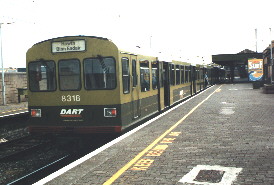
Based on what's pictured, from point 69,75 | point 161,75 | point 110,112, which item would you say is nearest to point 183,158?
point 110,112

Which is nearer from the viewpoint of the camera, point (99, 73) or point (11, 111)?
point (99, 73)

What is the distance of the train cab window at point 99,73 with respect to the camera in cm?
920

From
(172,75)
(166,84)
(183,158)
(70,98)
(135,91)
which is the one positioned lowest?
(183,158)

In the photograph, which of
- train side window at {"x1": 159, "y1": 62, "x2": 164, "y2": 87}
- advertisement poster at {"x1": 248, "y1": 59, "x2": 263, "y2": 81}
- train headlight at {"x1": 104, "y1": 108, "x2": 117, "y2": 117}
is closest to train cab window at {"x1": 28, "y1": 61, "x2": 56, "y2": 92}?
train headlight at {"x1": 104, "y1": 108, "x2": 117, "y2": 117}

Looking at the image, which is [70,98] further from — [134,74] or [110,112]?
[134,74]

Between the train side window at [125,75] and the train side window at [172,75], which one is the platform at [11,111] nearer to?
the train side window at [172,75]

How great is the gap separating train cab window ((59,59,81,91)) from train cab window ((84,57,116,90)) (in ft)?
0.88

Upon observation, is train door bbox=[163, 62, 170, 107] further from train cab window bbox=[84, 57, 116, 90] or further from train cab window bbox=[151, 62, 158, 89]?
train cab window bbox=[84, 57, 116, 90]

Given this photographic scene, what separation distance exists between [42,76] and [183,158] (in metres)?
5.07

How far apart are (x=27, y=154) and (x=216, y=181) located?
677 cm

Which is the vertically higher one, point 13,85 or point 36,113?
point 13,85

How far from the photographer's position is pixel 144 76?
467 inches

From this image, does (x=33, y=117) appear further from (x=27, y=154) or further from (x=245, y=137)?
(x=245, y=137)

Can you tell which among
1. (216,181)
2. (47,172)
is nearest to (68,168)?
(47,172)
